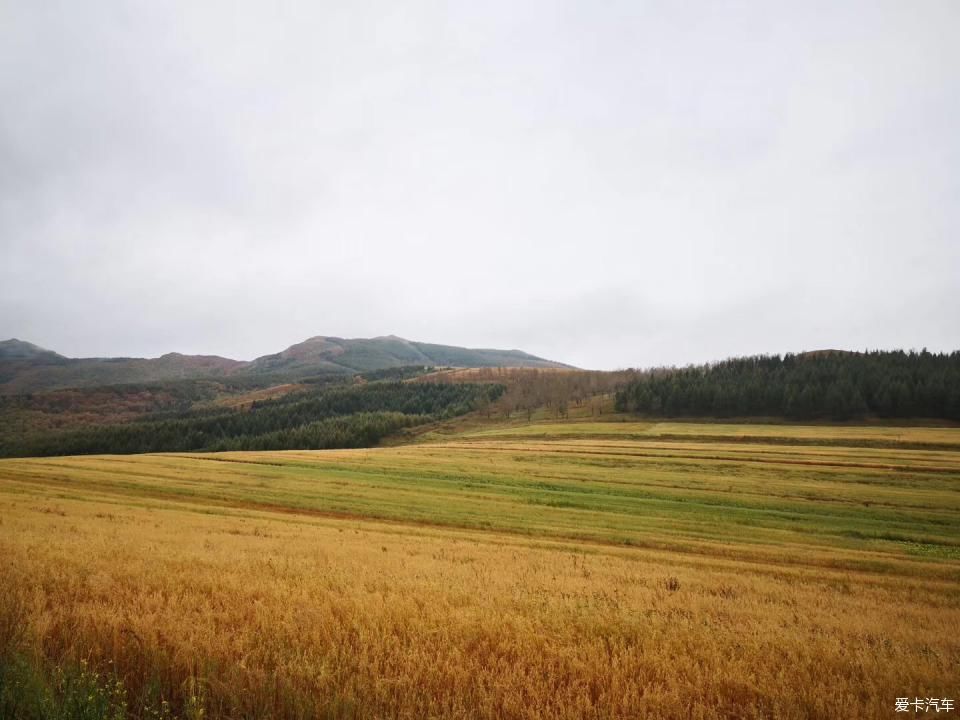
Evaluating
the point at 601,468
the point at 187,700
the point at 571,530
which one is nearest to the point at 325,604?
the point at 187,700

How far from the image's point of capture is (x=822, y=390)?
10944 cm

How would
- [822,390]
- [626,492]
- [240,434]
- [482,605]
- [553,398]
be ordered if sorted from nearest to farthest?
[482,605], [626,492], [822,390], [240,434], [553,398]

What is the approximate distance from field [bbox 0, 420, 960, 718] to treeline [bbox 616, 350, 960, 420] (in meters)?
89.4

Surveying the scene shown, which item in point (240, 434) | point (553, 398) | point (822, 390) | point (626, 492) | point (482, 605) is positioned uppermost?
point (822, 390)

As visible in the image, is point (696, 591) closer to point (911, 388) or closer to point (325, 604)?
point (325, 604)

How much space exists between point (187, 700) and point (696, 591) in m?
12.4

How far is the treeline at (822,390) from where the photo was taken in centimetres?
10262

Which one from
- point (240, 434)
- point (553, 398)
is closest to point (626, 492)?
point (553, 398)

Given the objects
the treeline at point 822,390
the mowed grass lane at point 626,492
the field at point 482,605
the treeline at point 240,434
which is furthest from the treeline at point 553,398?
the field at point 482,605

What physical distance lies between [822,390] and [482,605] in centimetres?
12877

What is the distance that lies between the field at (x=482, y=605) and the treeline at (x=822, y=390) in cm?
8937

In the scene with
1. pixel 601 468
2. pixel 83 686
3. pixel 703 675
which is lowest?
pixel 601 468

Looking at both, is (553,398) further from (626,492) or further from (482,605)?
(482,605)

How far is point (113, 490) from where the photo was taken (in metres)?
33.0
